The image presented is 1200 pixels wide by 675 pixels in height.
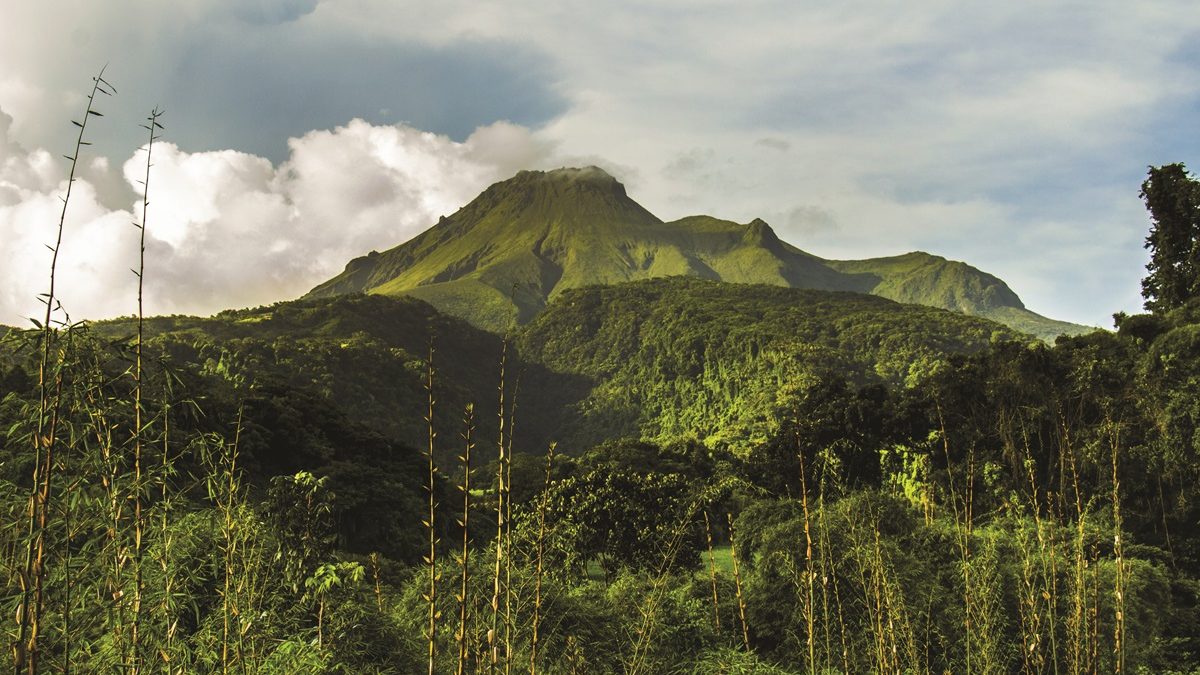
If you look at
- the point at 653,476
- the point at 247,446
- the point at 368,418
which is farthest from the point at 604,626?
the point at 368,418

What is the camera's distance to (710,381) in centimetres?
8256

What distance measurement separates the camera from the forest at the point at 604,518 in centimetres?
239

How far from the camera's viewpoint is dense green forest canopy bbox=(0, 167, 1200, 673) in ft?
7.86

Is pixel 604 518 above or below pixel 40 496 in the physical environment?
below

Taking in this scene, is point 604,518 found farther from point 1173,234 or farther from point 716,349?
point 716,349

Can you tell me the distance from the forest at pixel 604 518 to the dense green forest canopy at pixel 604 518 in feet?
0.15

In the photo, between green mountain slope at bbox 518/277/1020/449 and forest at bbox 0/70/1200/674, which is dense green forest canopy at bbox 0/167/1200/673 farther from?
green mountain slope at bbox 518/277/1020/449

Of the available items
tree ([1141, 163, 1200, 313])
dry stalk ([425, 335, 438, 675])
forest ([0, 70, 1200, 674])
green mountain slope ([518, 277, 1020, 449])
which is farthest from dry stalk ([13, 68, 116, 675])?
green mountain slope ([518, 277, 1020, 449])

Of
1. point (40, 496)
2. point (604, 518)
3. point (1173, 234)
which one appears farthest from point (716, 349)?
point (40, 496)

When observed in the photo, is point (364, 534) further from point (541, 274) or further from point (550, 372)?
point (541, 274)

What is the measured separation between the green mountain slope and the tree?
87.7 ft

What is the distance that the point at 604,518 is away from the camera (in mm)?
21500

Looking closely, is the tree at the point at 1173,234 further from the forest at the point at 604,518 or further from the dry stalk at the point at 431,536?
the dry stalk at the point at 431,536

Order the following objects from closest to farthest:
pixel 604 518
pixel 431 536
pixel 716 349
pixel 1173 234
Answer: pixel 431 536 → pixel 604 518 → pixel 1173 234 → pixel 716 349
